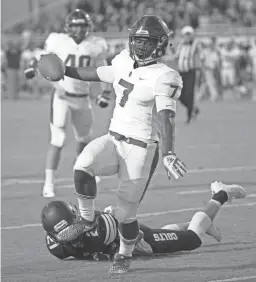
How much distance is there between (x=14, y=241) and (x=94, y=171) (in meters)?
1.37

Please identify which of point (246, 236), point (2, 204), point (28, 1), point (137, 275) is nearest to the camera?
point (137, 275)

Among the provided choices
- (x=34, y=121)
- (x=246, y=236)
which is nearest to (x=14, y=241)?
(x=246, y=236)

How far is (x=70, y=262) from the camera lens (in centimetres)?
537

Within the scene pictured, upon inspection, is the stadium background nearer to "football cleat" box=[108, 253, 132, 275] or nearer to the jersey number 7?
"football cleat" box=[108, 253, 132, 275]

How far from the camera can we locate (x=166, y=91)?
501 centimetres

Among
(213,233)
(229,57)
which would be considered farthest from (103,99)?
(229,57)

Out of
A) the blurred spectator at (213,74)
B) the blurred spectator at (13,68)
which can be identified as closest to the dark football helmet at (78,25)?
the blurred spectator at (213,74)

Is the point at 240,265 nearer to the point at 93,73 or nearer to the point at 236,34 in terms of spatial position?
the point at 93,73

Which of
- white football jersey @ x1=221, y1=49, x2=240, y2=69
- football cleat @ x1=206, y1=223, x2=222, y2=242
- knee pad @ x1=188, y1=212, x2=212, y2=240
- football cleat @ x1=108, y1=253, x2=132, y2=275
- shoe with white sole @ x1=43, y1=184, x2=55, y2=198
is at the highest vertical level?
knee pad @ x1=188, y1=212, x2=212, y2=240

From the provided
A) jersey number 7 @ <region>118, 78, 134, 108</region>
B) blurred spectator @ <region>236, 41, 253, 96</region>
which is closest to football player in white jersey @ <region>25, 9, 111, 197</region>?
jersey number 7 @ <region>118, 78, 134, 108</region>

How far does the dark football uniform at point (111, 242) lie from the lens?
523cm

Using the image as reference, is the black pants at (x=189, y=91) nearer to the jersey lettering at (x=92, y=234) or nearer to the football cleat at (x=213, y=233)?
the football cleat at (x=213, y=233)

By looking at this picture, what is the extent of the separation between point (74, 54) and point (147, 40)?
324 centimetres

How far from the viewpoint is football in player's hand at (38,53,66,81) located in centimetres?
549
